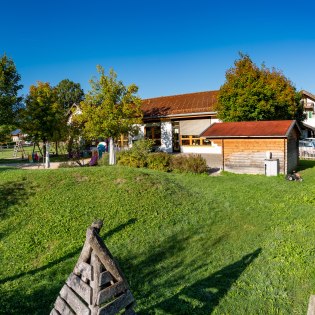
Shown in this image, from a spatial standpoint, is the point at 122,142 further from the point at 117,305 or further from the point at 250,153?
the point at 117,305

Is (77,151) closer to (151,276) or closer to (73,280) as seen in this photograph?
(151,276)

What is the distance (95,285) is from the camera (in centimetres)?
333

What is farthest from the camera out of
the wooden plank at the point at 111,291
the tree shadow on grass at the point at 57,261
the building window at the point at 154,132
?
the building window at the point at 154,132

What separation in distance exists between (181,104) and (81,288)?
25709 millimetres

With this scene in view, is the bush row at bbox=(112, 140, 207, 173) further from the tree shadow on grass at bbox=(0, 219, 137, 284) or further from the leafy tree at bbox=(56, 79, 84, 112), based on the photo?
the leafy tree at bbox=(56, 79, 84, 112)

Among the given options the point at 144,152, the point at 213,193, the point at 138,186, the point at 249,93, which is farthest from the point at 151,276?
the point at 249,93

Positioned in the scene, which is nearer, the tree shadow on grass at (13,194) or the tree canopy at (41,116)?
the tree shadow on grass at (13,194)

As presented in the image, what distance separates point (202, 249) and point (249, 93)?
19.2m

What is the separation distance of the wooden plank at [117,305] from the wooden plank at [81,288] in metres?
0.19

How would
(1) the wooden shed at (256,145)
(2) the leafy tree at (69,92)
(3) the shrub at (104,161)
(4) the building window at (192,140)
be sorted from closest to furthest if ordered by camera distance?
(1) the wooden shed at (256,145)
(3) the shrub at (104,161)
(4) the building window at (192,140)
(2) the leafy tree at (69,92)

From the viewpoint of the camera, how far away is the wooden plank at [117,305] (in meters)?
3.36

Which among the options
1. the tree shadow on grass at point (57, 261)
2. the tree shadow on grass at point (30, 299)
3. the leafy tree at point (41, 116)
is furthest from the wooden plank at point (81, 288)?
the leafy tree at point (41, 116)

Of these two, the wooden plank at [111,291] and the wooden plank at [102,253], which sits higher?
the wooden plank at [102,253]

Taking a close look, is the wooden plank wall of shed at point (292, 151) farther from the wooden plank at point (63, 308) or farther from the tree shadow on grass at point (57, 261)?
the wooden plank at point (63, 308)
